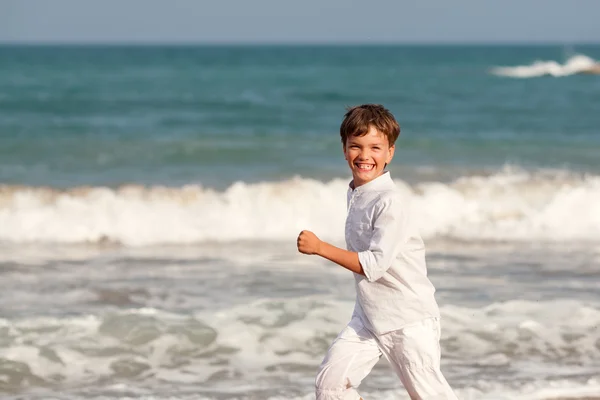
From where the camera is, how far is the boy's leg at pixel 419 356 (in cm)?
379

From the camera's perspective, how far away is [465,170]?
16.4 metres

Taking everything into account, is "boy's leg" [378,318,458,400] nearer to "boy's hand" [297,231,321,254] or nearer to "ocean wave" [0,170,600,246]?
"boy's hand" [297,231,321,254]

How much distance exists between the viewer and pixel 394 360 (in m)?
3.85

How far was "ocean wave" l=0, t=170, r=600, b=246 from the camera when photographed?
1102 centimetres

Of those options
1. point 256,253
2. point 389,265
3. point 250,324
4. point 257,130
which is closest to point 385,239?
point 389,265

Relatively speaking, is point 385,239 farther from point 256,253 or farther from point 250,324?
point 256,253

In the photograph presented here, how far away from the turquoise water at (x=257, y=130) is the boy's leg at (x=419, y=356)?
11.0 meters

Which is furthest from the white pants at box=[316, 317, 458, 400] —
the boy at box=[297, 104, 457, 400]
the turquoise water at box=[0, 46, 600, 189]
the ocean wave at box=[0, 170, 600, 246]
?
the turquoise water at box=[0, 46, 600, 189]

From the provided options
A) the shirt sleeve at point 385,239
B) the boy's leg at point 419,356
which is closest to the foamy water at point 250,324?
the boy's leg at point 419,356

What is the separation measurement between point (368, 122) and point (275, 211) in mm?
8878

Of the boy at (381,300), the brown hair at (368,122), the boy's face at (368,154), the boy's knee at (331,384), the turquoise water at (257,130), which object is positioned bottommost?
the boy's knee at (331,384)

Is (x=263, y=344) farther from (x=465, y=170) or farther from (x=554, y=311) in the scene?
(x=465, y=170)

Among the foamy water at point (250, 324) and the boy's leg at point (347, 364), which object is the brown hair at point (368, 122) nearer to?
the boy's leg at point (347, 364)

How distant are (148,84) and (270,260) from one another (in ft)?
113
